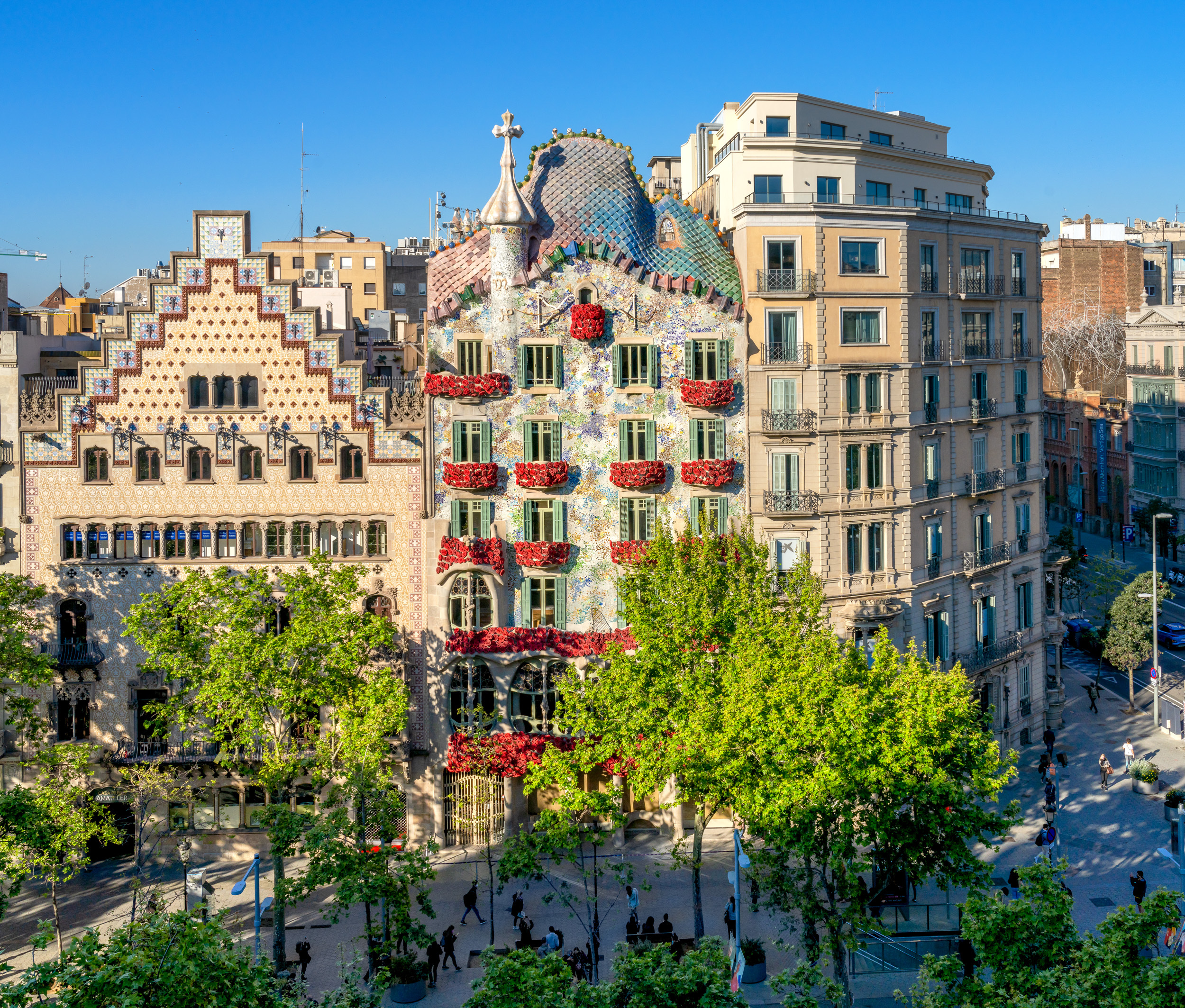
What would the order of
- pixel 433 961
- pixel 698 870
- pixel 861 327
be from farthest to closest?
pixel 861 327
pixel 698 870
pixel 433 961

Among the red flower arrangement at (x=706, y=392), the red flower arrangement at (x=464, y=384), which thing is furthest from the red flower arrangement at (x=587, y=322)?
the red flower arrangement at (x=706, y=392)

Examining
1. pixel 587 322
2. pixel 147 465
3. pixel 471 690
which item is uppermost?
pixel 587 322

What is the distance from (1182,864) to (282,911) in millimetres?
34123

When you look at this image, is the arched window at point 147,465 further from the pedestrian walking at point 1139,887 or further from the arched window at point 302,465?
the pedestrian walking at point 1139,887

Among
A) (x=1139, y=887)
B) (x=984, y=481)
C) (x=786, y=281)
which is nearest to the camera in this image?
(x=1139, y=887)

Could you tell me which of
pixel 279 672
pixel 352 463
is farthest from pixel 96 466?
pixel 279 672

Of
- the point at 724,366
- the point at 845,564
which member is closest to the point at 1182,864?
the point at 845,564

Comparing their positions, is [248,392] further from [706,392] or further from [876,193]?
[876,193]

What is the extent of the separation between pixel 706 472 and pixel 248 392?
21.3 m

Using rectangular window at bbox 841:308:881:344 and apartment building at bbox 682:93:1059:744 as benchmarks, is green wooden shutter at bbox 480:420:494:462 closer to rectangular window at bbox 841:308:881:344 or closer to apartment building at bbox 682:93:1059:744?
apartment building at bbox 682:93:1059:744

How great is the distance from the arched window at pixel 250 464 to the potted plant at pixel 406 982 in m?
23.9

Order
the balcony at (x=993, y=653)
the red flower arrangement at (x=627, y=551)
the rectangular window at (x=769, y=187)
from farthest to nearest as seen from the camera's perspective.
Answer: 1. the balcony at (x=993, y=653)
2. the rectangular window at (x=769, y=187)
3. the red flower arrangement at (x=627, y=551)

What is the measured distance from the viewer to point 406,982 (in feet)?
161

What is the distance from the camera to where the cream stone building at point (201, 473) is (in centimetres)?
6247
